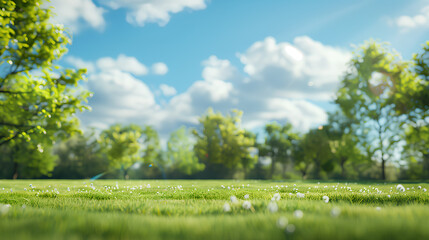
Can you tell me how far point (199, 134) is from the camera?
5041cm

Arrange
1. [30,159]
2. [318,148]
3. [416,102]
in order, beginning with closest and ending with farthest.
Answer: [416,102] → [30,159] → [318,148]

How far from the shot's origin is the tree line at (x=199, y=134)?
13.8 meters

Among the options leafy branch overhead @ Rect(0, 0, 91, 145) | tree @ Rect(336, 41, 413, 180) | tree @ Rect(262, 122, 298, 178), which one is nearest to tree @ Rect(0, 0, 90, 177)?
leafy branch overhead @ Rect(0, 0, 91, 145)

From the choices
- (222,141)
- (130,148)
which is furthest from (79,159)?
(222,141)

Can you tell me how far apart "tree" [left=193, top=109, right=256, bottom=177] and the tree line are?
0.17 metres

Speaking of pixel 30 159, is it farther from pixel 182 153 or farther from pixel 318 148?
pixel 318 148

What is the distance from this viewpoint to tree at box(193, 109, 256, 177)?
4753cm

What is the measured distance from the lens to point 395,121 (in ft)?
94.9

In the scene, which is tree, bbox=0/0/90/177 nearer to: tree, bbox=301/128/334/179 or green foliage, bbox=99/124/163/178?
green foliage, bbox=99/124/163/178

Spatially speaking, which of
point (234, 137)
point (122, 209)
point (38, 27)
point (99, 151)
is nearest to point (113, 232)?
point (122, 209)

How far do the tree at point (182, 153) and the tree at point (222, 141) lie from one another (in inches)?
76.3

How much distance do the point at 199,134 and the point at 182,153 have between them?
523cm

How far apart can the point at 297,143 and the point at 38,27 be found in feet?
159

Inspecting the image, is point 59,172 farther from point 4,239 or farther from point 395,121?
point 4,239
